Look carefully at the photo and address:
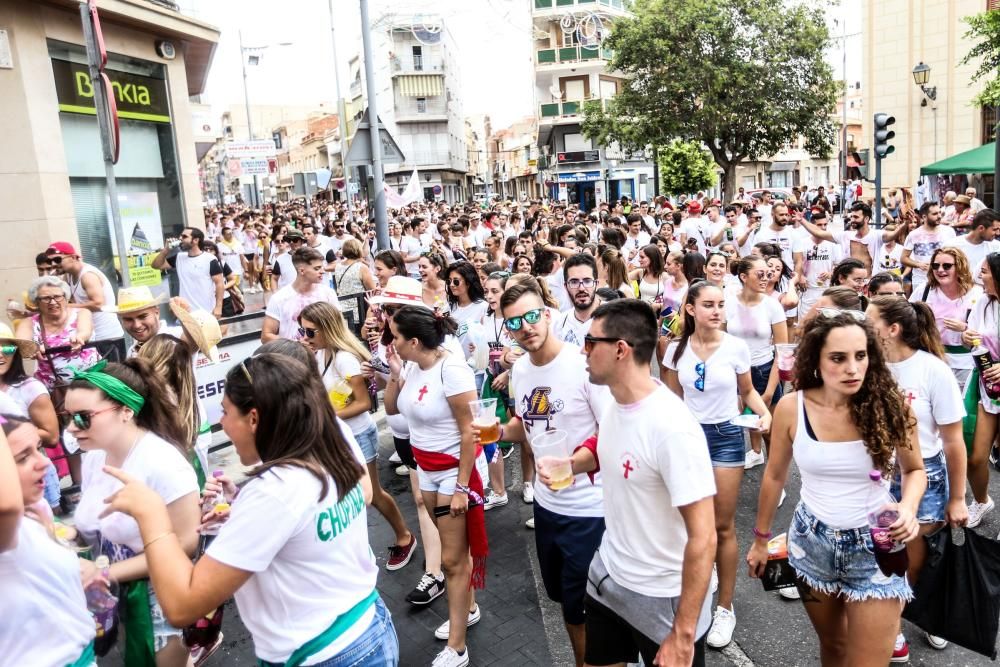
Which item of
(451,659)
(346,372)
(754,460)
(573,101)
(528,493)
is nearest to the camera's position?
(451,659)

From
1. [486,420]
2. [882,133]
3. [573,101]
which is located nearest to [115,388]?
[486,420]

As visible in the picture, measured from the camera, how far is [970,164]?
70.1 feet

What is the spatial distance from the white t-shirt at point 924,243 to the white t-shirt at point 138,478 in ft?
28.5

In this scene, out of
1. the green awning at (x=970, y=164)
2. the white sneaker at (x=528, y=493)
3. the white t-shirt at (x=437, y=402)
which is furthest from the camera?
the green awning at (x=970, y=164)

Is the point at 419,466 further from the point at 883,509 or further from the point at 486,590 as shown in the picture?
the point at 883,509

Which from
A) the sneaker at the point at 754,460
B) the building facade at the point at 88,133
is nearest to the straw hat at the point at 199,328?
the sneaker at the point at 754,460

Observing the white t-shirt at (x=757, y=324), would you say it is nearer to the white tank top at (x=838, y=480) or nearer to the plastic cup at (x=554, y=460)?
the white tank top at (x=838, y=480)

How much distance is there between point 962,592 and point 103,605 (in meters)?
3.33

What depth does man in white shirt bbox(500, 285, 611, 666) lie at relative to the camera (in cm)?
339

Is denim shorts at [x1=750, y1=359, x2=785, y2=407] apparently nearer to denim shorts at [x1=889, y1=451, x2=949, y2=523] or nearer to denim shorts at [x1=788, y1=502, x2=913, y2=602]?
denim shorts at [x1=889, y1=451, x2=949, y2=523]

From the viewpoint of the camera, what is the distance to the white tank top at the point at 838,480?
2969 millimetres

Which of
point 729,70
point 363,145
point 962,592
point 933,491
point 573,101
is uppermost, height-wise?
point 573,101

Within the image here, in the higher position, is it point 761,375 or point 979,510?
point 761,375

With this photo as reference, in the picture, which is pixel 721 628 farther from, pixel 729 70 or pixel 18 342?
pixel 729 70
